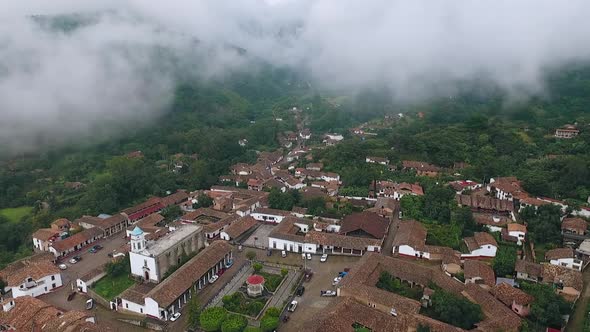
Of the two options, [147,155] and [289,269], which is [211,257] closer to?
[289,269]

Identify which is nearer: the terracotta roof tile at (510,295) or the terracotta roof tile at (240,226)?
the terracotta roof tile at (510,295)

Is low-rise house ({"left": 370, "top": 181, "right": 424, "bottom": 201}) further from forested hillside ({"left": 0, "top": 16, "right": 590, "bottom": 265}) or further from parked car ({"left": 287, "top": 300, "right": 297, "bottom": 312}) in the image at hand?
parked car ({"left": 287, "top": 300, "right": 297, "bottom": 312})

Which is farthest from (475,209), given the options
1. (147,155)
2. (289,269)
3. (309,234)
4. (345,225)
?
(147,155)

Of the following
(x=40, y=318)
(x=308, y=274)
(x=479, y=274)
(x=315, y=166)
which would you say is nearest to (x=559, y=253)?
(x=479, y=274)

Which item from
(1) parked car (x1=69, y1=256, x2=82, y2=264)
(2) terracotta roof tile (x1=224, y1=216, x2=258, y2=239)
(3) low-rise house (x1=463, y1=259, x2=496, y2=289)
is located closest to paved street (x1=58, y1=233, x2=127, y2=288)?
(1) parked car (x1=69, y1=256, x2=82, y2=264)

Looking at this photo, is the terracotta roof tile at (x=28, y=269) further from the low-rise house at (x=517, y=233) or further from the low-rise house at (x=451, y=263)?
the low-rise house at (x=517, y=233)

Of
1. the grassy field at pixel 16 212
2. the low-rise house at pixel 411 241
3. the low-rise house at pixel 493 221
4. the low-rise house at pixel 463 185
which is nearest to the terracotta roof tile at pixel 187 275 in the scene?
the low-rise house at pixel 411 241
